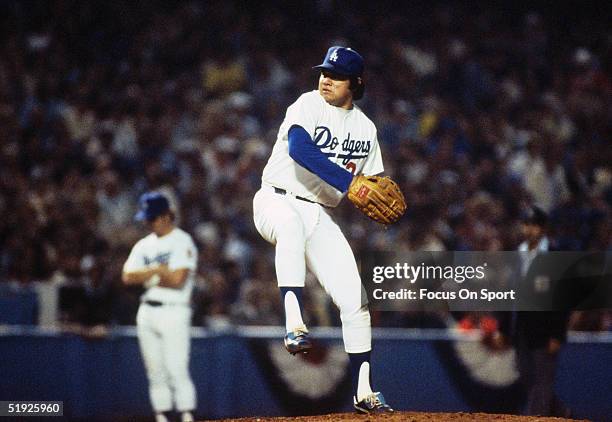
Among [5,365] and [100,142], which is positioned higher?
[100,142]

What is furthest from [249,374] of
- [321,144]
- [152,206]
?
[321,144]

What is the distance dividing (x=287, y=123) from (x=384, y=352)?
139 inches

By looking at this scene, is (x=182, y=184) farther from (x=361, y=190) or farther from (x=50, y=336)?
(x=361, y=190)

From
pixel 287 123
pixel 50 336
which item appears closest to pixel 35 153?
pixel 50 336

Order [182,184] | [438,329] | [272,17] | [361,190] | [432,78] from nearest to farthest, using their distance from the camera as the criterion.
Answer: [361,190]
[438,329]
[182,184]
[432,78]
[272,17]

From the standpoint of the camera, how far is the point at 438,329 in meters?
8.48

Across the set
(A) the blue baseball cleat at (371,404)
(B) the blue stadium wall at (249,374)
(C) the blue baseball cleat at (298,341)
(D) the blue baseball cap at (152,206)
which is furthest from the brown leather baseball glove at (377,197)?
(B) the blue stadium wall at (249,374)

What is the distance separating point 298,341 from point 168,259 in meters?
3.25

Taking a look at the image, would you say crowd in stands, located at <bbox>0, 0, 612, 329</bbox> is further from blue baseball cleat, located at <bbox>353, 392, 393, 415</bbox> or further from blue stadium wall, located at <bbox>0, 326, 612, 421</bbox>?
blue baseball cleat, located at <bbox>353, 392, 393, 415</bbox>

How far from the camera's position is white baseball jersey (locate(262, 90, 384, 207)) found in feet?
15.8

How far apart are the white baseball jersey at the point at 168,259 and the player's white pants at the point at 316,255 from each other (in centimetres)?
280

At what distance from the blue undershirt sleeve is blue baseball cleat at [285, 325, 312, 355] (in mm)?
658

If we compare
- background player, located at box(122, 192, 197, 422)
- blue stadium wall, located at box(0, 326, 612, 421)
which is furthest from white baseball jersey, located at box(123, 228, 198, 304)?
blue stadium wall, located at box(0, 326, 612, 421)

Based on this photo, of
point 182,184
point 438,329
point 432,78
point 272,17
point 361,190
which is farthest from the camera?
point 272,17
